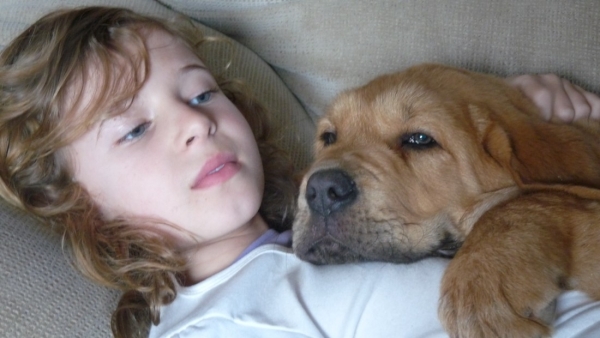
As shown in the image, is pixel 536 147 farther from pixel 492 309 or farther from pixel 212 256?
pixel 212 256

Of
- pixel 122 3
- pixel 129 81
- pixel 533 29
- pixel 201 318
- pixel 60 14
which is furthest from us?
pixel 122 3

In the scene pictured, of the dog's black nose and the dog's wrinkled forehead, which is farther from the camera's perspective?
the dog's wrinkled forehead

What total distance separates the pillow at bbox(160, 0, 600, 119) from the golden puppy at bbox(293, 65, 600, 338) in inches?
21.5

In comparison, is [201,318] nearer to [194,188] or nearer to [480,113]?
[194,188]

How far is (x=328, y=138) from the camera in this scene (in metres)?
2.07

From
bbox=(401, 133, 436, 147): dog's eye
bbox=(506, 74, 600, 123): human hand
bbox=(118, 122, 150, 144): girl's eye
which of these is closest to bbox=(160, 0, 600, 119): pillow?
bbox=(506, 74, 600, 123): human hand

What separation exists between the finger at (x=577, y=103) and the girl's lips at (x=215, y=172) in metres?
1.09

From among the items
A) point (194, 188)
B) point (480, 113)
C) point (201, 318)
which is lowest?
point (201, 318)

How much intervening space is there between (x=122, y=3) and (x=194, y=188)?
3.97ft

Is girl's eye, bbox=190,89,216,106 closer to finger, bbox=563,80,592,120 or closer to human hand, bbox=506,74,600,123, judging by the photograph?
human hand, bbox=506,74,600,123

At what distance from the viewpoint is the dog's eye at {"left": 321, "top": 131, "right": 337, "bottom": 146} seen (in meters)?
2.02

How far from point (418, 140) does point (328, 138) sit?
0.40 metres

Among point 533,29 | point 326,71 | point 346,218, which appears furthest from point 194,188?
point 533,29

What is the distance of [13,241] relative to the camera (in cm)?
169
